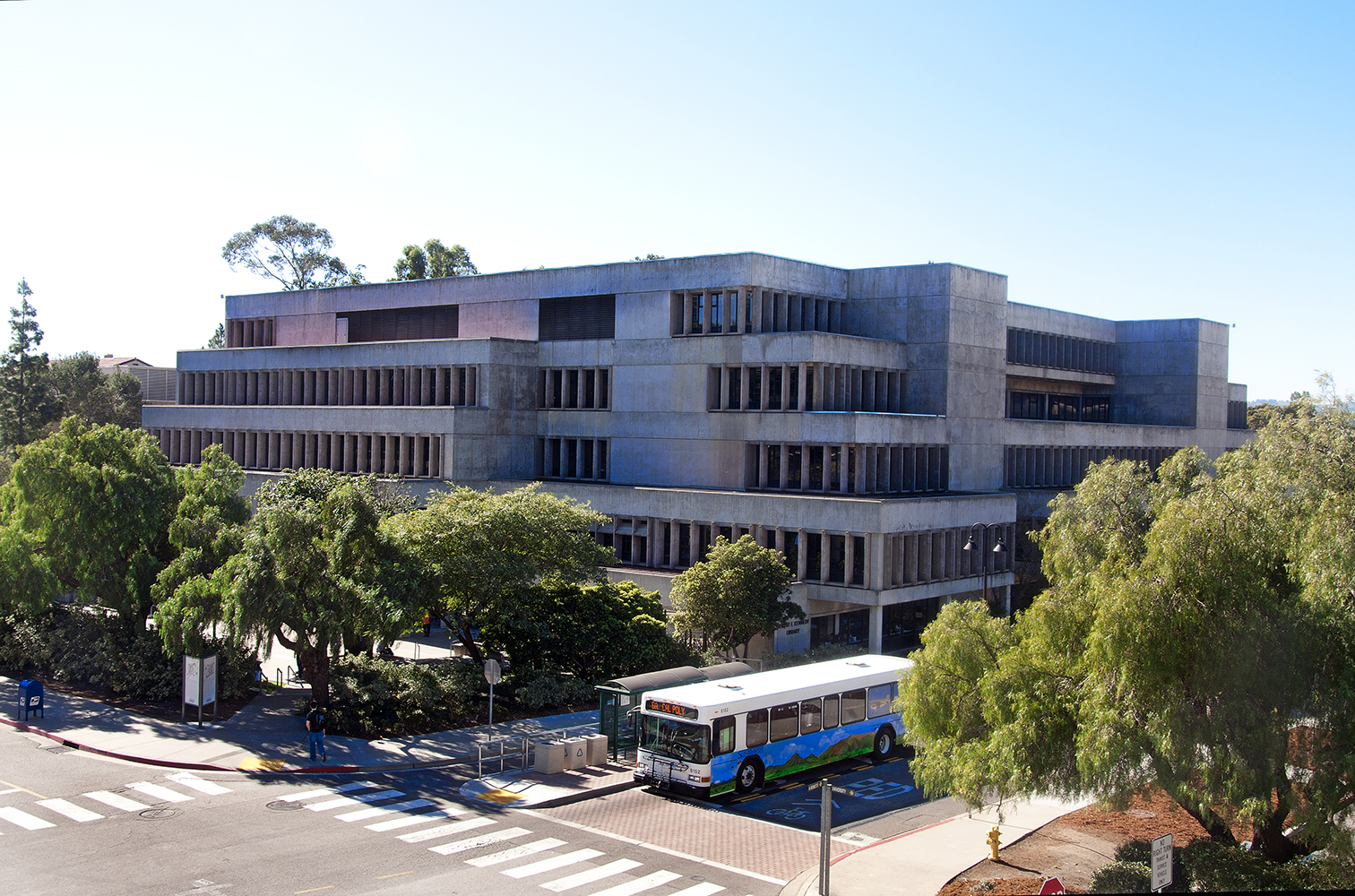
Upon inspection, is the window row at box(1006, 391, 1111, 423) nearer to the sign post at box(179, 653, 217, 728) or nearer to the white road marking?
the sign post at box(179, 653, 217, 728)

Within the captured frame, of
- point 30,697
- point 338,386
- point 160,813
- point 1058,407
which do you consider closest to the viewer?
point 160,813

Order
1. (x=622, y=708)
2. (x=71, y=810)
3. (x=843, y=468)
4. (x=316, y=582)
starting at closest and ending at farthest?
(x=71, y=810) → (x=622, y=708) → (x=316, y=582) → (x=843, y=468)

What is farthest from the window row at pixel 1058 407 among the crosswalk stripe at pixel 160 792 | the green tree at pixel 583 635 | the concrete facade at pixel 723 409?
the crosswalk stripe at pixel 160 792

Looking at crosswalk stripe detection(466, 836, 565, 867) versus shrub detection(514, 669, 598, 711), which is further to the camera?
shrub detection(514, 669, 598, 711)

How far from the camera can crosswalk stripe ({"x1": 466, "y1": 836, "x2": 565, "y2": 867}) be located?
2086 cm

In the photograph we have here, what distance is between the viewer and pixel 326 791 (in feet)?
83.7

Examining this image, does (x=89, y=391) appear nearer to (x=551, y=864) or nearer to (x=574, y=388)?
(x=574, y=388)

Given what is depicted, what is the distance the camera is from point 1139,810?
80.2 ft

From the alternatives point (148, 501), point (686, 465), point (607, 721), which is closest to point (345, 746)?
point (607, 721)

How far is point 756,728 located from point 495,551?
12276 mm

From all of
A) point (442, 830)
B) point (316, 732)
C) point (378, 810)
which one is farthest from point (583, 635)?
point (442, 830)

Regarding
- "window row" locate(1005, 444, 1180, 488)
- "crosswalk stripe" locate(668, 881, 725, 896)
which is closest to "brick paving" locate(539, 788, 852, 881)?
"crosswalk stripe" locate(668, 881, 725, 896)

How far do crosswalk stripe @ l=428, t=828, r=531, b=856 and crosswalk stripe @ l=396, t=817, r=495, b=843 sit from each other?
1.75 ft

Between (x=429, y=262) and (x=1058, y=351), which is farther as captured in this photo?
(x=429, y=262)
